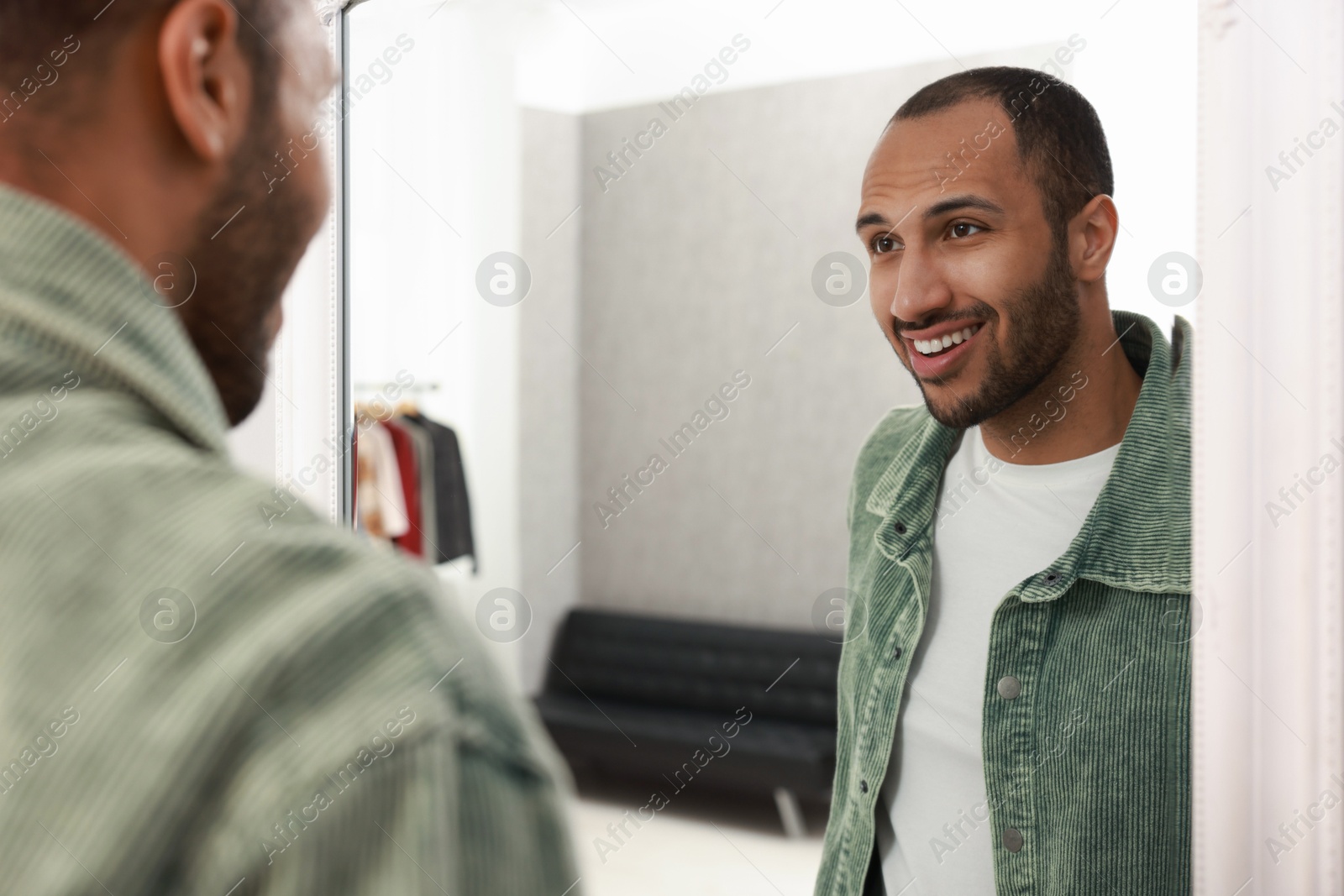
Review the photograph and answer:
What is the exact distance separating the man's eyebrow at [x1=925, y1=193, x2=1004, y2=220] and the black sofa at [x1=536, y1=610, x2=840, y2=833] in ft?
8.03

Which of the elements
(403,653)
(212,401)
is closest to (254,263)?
(212,401)

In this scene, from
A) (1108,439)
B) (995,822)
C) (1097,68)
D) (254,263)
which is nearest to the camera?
(254,263)

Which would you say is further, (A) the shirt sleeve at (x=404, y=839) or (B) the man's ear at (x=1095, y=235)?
(B) the man's ear at (x=1095, y=235)

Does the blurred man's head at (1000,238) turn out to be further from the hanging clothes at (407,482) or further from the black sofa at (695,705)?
the hanging clothes at (407,482)

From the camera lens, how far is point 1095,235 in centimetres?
111

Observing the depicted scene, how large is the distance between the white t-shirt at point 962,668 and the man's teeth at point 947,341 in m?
0.15

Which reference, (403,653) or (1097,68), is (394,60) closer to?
(1097,68)

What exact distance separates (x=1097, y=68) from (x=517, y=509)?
8.63 ft

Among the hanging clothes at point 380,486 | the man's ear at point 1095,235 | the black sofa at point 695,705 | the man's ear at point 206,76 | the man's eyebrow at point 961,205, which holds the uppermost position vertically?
the man's ear at point 1095,235

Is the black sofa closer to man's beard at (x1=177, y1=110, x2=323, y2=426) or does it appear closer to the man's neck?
the man's neck

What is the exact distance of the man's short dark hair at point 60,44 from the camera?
Answer: 30cm

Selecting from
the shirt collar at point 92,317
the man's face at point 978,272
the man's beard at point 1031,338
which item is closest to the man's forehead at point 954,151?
the man's face at point 978,272

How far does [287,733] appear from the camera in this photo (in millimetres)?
216

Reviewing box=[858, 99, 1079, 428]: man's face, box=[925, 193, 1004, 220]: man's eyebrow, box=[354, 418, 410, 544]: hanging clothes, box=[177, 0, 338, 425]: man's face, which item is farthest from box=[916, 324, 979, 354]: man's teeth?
box=[354, 418, 410, 544]: hanging clothes
